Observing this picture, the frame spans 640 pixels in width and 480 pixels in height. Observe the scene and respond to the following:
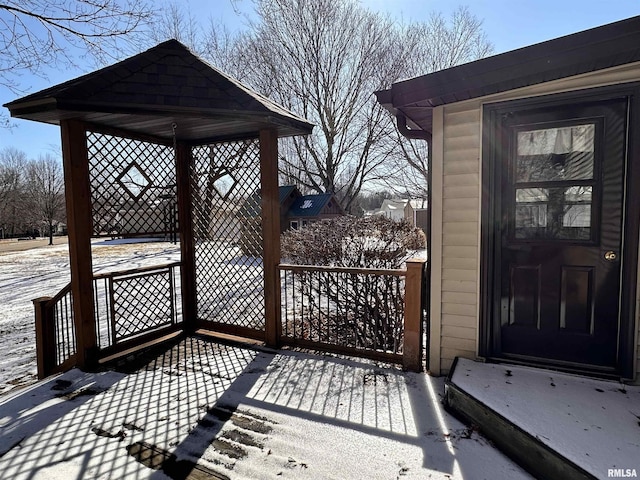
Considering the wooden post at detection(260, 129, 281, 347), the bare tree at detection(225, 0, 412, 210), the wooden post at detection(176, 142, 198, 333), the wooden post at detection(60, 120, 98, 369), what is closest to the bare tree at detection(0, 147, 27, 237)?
the bare tree at detection(225, 0, 412, 210)

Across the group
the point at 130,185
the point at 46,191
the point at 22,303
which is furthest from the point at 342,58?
the point at 46,191

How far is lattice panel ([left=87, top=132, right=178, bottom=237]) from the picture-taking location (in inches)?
134

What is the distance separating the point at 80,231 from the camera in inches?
126

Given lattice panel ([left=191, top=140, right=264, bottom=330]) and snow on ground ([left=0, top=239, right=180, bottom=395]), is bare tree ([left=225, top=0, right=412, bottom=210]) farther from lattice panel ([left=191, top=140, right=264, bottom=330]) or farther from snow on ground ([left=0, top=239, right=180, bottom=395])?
lattice panel ([left=191, top=140, right=264, bottom=330])

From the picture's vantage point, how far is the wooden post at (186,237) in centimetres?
410

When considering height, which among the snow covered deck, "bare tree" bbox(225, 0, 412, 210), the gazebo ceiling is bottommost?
the snow covered deck

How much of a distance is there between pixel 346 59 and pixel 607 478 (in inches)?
601

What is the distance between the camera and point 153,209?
3998mm

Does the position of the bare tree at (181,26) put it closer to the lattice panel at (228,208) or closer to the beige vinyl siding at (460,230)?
the lattice panel at (228,208)

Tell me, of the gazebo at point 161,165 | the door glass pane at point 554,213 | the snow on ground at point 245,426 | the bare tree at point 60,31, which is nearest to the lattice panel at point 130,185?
the gazebo at point 161,165

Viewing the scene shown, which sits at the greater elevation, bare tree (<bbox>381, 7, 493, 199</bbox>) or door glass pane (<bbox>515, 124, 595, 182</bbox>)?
bare tree (<bbox>381, 7, 493, 199</bbox>)

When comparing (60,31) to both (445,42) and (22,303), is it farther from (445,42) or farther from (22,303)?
(445,42)

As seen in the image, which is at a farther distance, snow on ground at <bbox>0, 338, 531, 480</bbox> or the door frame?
the door frame

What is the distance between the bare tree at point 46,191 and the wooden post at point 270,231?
96.5 feet
